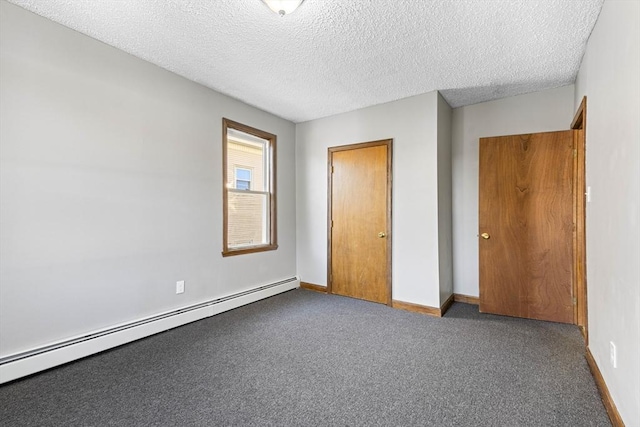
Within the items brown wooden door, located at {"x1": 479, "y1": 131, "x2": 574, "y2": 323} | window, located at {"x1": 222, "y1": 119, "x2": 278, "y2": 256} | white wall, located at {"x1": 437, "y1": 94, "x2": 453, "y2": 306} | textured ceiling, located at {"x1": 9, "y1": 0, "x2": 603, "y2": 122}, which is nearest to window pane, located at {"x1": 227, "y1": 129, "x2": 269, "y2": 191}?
window, located at {"x1": 222, "y1": 119, "x2": 278, "y2": 256}

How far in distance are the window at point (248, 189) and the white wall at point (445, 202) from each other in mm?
2209

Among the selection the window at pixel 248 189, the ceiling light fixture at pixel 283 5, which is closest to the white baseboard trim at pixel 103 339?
the window at pixel 248 189

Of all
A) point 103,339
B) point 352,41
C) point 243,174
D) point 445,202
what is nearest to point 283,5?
point 352,41

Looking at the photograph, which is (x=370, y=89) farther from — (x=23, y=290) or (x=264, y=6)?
(x=23, y=290)

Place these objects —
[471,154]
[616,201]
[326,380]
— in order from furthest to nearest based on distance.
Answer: [471,154]
[326,380]
[616,201]

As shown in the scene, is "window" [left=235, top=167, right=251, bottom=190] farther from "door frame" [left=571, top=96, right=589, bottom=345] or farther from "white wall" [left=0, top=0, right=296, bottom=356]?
"door frame" [left=571, top=96, right=589, bottom=345]

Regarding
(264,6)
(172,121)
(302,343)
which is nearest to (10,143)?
(172,121)

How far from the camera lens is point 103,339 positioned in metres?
2.42

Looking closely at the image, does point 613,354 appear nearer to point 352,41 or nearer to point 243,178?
point 352,41

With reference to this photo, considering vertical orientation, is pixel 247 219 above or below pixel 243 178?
below

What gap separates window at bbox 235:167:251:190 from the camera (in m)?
3.79

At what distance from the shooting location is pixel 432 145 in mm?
3391

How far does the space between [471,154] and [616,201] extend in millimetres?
2319

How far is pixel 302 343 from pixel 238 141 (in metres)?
2.60
